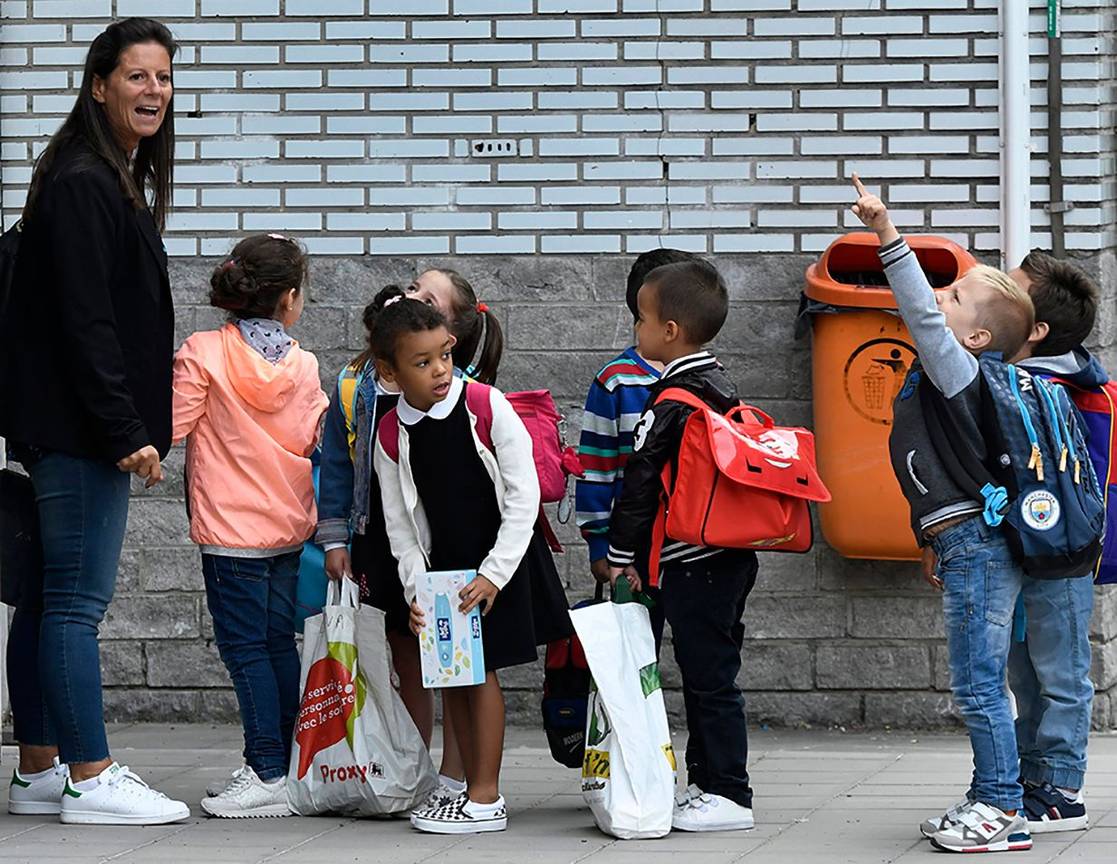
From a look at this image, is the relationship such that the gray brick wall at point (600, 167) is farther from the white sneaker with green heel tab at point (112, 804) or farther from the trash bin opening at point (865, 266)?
the white sneaker with green heel tab at point (112, 804)

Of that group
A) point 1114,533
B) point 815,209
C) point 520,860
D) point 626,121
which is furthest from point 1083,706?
point 626,121

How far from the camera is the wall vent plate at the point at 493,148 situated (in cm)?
653

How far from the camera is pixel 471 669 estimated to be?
4.94m

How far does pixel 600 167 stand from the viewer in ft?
21.3

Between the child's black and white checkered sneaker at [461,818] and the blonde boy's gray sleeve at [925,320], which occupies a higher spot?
the blonde boy's gray sleeve at [925,320]

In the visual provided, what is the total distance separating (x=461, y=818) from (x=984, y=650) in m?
1.42

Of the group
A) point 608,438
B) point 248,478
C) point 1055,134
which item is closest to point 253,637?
point 248,478

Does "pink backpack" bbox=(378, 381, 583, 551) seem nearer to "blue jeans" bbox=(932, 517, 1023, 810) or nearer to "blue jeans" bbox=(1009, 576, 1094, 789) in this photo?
"blue jeans" bbox=(932, 517, 1023, 810)

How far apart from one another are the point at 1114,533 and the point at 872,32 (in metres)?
2.12

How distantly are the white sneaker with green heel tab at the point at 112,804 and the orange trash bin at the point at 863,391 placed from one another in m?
2.40

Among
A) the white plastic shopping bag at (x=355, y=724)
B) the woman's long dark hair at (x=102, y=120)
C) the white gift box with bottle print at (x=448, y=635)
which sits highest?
the woman's long dark hair at (x=102, y=120)

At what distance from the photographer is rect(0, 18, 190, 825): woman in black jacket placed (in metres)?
4.95

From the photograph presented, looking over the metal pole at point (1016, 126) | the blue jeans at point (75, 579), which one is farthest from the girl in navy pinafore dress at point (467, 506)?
the metal pole at point (1016, 126)

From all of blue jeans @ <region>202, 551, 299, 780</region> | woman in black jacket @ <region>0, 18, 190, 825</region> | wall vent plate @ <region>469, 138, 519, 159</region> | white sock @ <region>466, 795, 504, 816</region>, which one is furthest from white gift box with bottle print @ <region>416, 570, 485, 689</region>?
wall vent plate @ <region>469, 138, 519, 159</region>
